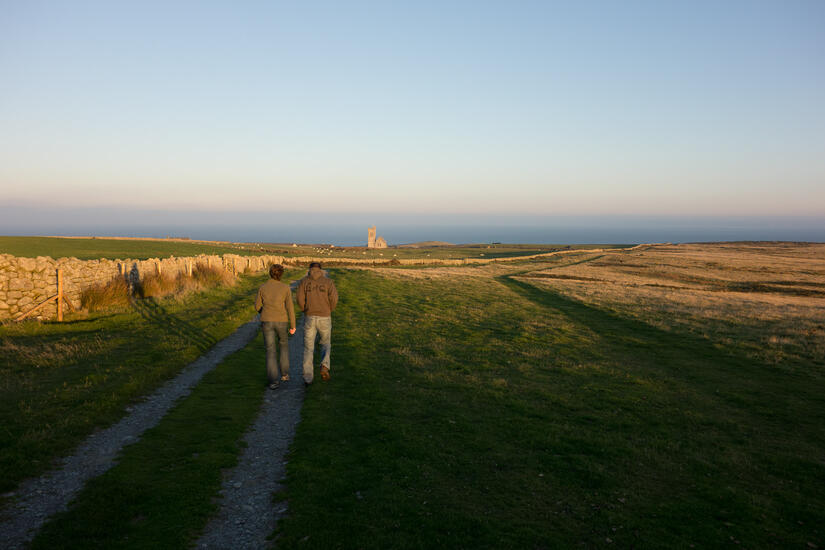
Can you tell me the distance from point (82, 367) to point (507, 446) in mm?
12332

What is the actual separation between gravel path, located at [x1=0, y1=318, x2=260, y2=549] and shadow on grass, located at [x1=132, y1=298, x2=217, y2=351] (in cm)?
476

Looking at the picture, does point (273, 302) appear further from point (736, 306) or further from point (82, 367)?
point (736, 306)

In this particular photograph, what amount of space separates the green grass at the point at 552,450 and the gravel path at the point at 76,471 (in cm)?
324

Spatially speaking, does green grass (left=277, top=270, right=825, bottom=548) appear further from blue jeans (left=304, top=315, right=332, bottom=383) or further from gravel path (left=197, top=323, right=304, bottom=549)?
blue jeans (left=304, top=315, right=332, bottom=383)

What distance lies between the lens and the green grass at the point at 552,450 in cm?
678

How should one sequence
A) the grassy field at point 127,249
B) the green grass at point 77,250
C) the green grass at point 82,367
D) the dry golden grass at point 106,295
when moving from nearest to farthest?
the green grass at point 82,367 → the dry golden grass at point 106,295 → the green grass at point 77,250 → the grassy field at point 127,249

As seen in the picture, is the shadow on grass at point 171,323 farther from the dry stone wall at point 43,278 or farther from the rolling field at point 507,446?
the dry stone wall at point 43,278

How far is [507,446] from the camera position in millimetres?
9664

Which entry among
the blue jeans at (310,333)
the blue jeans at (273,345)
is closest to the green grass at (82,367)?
the blue jeans at (273,345)

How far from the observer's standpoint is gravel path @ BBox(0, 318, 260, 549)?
6242mm

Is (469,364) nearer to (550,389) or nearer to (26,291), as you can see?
(550,389)

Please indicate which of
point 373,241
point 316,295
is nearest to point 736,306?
point 316,295

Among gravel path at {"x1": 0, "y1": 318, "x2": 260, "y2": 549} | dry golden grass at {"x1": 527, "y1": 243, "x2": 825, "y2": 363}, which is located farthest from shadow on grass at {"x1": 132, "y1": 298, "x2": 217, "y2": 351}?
dry golden grass at {"x1": 527, "y1": 243, "x2": 825, "y2": 363}

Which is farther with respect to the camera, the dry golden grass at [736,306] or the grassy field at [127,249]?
the grassy field at [127,249]
